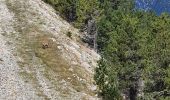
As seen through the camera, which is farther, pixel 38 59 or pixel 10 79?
pixel 38 59

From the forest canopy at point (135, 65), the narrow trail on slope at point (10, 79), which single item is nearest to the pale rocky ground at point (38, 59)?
the narrow trail on slope at point (10, 79)

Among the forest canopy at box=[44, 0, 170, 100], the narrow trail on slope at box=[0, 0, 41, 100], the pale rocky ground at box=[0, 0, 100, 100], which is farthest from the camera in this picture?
the forest canopy at box=[44, 0, 170, 100]

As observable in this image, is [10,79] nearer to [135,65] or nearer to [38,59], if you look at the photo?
[38,59]

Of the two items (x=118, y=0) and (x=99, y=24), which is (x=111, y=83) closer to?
(x=99, y=24)

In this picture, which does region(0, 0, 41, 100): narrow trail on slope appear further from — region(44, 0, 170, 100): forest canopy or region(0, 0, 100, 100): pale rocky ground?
region(44, 0, 170, 100): forest canopy

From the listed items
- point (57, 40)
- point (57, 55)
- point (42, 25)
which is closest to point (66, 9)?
point (42, 25)

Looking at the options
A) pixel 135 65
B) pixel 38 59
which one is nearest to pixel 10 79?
pixel 38 59

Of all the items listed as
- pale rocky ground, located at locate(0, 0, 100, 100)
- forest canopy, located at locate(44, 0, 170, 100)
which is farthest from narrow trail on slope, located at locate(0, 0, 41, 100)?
forest canopy, located at locate(44, 0, 170, 100)

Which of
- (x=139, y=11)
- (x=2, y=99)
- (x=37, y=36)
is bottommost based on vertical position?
(x=2, y=99)
